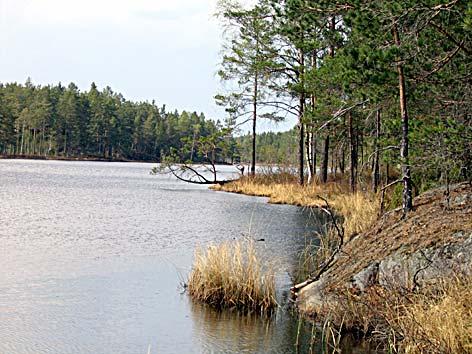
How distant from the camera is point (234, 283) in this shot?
30.2 feet

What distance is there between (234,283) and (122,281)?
7.83 ft

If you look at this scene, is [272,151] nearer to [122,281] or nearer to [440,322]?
[122,281]

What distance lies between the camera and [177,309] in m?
9.05

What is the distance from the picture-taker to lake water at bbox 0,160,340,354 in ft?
25.2

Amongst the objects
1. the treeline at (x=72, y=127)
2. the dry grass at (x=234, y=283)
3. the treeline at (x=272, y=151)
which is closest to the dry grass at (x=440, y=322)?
the dry grass at (x=234, y=283)

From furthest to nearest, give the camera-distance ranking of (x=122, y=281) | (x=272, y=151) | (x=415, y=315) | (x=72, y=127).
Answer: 1. (x=72, y=127)
2. (x=272, y=151)
3. (x=122, y=281)
4. (x=415, y=315)

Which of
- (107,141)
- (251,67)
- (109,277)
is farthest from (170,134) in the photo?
(109,277)

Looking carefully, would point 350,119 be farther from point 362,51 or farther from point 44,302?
point 44,302

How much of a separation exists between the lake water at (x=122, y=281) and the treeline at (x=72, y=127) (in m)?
61.8

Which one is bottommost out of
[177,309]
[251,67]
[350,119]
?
[177,309]

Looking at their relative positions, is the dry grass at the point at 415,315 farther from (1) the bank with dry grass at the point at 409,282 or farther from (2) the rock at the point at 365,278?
(2) the rock at the point at 365,278

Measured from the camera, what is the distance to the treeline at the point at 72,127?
3406 inches

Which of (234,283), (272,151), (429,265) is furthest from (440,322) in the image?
(272,151)

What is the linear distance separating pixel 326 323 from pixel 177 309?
2.20 metres
